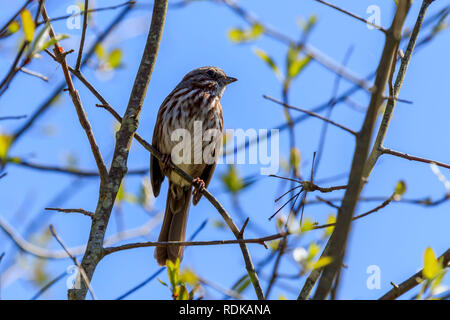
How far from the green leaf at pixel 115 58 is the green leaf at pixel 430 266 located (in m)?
2.68

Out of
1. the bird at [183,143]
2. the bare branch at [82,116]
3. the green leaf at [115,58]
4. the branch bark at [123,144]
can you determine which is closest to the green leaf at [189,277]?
the branch bark at [123,144]

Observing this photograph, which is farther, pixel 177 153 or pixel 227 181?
pixel 177 153

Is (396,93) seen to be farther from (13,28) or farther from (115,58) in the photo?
(13,28)

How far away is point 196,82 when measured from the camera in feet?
21.7

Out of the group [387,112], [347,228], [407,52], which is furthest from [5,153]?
[407,52]

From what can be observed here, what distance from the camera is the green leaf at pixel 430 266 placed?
2525mm

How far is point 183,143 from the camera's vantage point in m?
5.95

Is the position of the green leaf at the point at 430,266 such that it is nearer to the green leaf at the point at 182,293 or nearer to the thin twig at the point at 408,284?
the thin twig at the point at 408,284

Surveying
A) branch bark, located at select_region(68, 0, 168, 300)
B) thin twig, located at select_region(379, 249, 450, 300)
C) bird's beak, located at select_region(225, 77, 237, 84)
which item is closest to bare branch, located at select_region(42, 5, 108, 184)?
branch bark, located at select_region(68, 0, 168, 300)

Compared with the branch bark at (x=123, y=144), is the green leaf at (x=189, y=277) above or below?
below

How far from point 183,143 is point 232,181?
2.94 metres

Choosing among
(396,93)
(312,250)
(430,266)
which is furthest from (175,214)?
(430,266)
